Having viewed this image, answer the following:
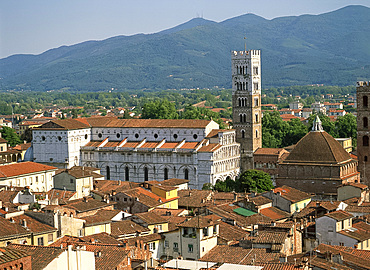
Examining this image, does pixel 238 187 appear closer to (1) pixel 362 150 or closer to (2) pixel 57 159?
(1) pixel 362 150

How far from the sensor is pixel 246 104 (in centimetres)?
8275

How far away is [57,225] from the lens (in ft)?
107

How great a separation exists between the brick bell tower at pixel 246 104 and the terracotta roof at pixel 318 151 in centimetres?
1744

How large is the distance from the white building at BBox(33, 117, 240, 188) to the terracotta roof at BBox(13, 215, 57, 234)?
135 feet

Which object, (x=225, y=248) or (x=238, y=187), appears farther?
(x=238, y=187)

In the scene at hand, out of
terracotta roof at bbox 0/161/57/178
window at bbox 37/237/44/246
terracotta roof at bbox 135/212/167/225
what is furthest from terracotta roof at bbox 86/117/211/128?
window at bbox 37/237/44/246

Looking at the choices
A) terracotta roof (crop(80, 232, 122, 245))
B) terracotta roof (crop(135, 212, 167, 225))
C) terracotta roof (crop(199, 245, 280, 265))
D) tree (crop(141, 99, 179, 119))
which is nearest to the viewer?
terracotta roof (crop(199, 245, 280, 265))

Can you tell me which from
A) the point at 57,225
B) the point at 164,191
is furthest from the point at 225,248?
the point at 164,191

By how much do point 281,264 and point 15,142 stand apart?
3195 inches

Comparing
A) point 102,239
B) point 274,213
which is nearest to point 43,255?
point 102,239

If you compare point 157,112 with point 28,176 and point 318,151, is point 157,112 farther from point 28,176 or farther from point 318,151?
point 318,151

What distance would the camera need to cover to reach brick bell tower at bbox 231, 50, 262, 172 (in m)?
82.0

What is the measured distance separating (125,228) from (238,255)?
787 cm

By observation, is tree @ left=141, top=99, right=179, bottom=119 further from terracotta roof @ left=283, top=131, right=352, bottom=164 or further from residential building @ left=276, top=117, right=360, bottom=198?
residential building @ left=276, top=117, right=360, bottom=198
